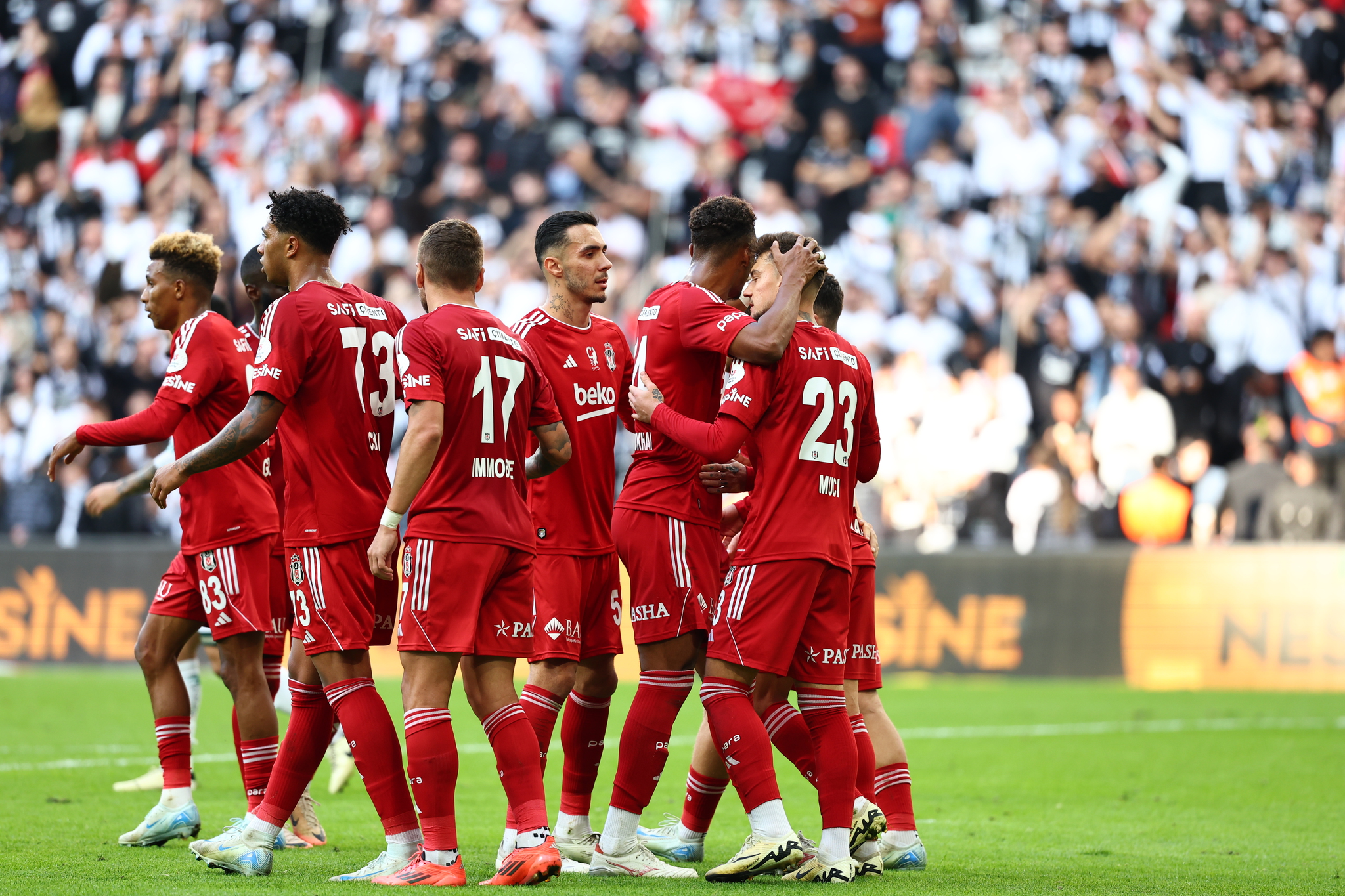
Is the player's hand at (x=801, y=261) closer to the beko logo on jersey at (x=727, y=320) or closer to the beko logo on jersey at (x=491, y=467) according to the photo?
the beko logo on jersey at (x=727, y=320)

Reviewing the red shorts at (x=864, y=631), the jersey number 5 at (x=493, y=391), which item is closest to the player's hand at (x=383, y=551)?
the jersey number 5 at (x=493, y=391)

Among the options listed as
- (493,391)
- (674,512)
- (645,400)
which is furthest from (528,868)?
(645,400)

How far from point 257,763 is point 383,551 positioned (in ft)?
5.69

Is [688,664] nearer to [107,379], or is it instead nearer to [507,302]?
[507,302]

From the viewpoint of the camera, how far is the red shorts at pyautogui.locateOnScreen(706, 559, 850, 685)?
19.9ft

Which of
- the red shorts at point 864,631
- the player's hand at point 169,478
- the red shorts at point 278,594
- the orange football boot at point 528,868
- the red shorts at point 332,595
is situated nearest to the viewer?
the orange football boot at point 528,868

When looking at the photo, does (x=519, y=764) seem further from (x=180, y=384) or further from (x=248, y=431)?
(x=180, y=384)

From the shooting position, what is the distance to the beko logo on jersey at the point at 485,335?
5.95 metres

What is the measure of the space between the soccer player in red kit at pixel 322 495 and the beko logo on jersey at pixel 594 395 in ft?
2.60

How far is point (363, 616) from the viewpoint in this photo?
6039 mm

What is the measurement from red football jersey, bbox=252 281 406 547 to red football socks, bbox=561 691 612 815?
4.21ft

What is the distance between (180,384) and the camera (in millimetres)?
6828

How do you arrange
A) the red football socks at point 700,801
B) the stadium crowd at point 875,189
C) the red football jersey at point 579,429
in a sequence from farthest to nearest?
the stadium crowd at point 875,189 < the red football socks at point 700,801 < the red football jersey at point 579,429

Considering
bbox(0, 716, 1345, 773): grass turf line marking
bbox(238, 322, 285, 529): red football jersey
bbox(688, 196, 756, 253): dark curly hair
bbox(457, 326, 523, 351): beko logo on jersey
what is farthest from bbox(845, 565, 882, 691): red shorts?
bbox(0, 716, 1345, 773): grass turf line marking
